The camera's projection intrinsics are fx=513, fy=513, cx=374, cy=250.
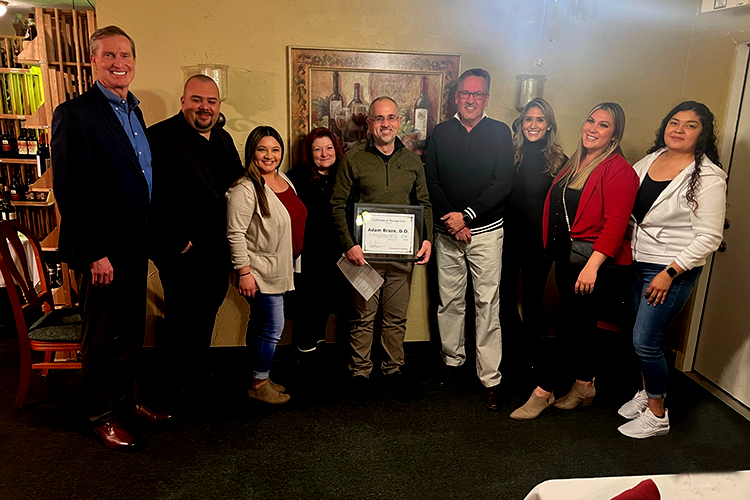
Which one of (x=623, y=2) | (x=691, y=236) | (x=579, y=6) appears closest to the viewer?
(x=691, y=236)

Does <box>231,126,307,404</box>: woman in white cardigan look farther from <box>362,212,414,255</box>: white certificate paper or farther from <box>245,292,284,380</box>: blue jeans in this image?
<box>362,212,414,255</box>: white certificate paper

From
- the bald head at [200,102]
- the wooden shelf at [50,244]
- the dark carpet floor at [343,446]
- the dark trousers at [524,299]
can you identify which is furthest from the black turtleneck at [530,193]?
the wooden shelf at [50,244]

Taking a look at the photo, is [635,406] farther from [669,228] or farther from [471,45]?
[471,45]

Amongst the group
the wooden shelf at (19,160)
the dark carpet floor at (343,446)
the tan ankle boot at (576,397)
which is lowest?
the dark carpet floor at (343,446)

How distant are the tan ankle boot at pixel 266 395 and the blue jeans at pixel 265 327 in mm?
58

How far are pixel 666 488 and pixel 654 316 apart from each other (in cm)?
127

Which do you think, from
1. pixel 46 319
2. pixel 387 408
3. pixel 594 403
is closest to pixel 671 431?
pixel 594 403

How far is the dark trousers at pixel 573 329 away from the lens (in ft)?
8.05

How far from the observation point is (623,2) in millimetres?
3109

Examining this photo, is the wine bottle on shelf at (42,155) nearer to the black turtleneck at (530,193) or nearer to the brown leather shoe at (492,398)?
the black turtleneck at (530,193)

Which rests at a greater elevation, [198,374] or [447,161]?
[447,161]

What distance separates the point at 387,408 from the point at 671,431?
4.62 ft

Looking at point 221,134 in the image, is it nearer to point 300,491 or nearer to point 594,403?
point 300,491

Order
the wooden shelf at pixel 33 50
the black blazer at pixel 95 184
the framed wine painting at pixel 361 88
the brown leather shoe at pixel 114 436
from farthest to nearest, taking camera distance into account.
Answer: the wooden shelf at pixel 33 50
the framed wine painting at pixel 361 88
the brown leather shoe at pixel 114 436
the black blazer at pixel 95 184
